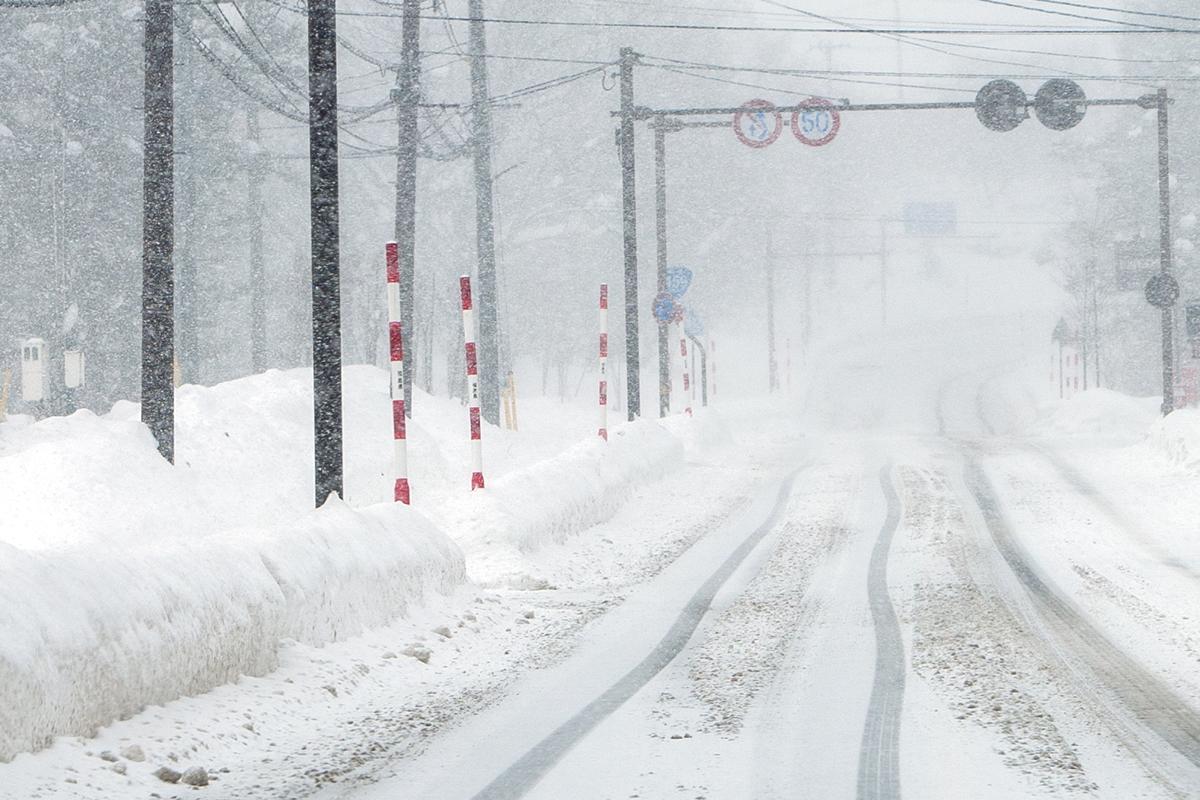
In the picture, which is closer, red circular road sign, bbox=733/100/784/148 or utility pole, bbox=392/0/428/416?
red circular road sign, bbox=733/100/784/148

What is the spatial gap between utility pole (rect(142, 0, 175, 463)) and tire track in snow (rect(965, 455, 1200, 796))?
8.42 meters

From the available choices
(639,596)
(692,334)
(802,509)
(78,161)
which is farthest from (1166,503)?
(78,161)

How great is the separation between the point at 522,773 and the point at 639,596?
424 centimetres

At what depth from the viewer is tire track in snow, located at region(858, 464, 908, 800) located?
4.81m

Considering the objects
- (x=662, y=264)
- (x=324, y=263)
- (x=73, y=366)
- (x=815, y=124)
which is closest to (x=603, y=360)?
(x=324, y=263)

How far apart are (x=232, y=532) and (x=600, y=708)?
86.7 inches

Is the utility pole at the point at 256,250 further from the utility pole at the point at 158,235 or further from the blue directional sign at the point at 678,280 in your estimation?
the utility pole at the point at 158,235

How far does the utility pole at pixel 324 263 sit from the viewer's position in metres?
9.97

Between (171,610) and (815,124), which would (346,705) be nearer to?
(171,610)

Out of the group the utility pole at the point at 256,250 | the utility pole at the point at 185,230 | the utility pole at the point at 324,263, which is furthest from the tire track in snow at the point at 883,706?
the utility pole at the point at 256,250

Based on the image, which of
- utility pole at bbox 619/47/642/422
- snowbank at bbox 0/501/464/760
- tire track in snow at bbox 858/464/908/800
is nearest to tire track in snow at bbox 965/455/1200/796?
tire track in snow at bbox 858/464/908/800

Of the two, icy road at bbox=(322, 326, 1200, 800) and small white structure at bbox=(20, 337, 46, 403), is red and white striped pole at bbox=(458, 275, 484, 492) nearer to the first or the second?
icy road at bbox=(322, 326, 1200, 800)

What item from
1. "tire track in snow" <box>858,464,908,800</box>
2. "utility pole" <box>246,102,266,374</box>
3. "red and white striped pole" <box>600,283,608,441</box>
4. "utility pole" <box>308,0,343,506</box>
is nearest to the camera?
"tire track in snow" <box>858,464,908,800</box>

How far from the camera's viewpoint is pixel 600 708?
6.03 meters
